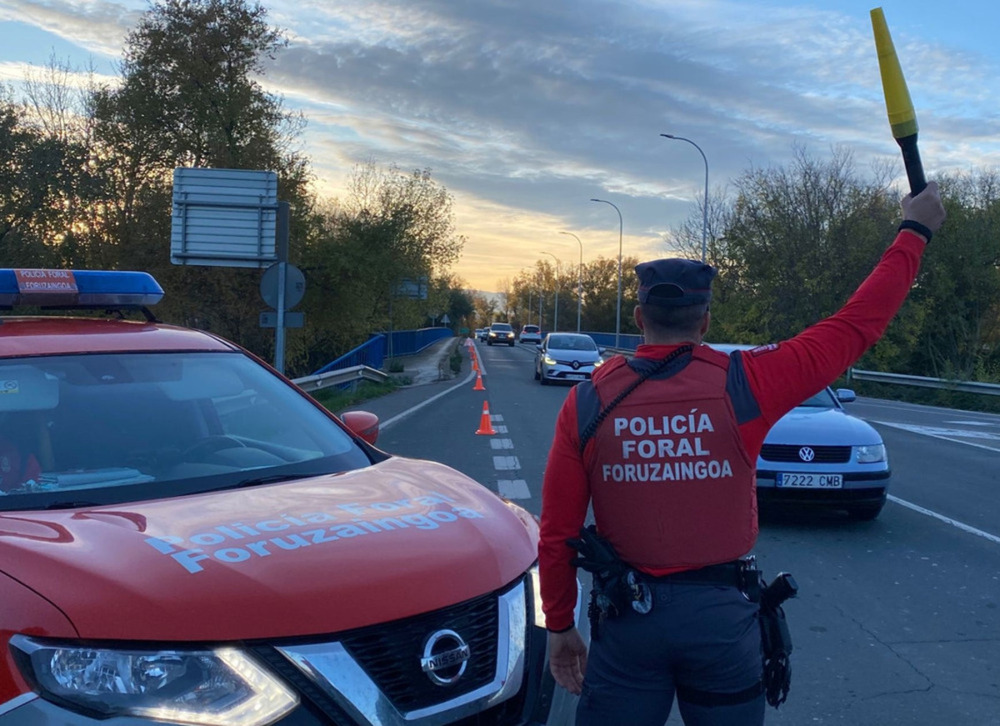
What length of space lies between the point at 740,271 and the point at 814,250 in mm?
4284

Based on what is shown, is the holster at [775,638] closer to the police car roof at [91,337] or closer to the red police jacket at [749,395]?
the red police jacket at [749,395]

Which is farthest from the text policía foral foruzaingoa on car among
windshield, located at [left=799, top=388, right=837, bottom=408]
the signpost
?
the signpost

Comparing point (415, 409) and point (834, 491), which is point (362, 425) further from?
point (415, 409)

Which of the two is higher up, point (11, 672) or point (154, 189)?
point (154, 189)

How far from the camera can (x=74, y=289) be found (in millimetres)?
4383

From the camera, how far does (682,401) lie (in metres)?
2.41

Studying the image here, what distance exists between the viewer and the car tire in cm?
845

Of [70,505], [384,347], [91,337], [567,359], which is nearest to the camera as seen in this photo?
[70,505]

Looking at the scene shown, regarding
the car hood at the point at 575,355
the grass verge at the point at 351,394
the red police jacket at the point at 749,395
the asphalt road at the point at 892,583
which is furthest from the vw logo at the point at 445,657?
the car hood at the point at 575,355

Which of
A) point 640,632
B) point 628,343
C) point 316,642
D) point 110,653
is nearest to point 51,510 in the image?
point 110,653

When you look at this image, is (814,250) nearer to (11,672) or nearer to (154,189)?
(154,189)

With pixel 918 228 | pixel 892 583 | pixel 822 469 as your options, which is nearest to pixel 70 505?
pixel 918 228

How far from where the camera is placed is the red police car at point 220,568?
2.24 metres

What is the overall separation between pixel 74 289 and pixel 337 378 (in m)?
16.7
